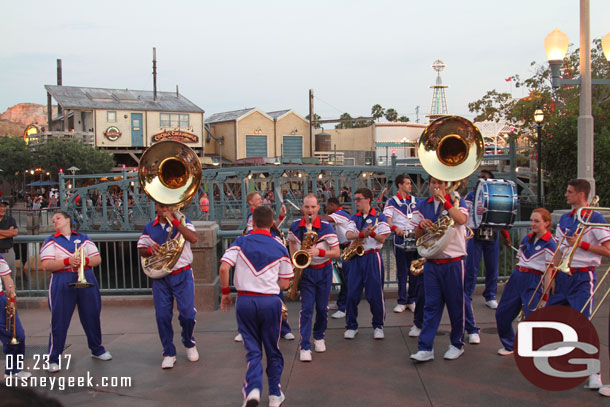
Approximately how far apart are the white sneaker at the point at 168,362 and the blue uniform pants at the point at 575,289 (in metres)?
3.94

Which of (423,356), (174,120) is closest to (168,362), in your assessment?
(423,356)

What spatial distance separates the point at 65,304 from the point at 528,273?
16.2 feet

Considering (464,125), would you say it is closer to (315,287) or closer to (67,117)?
(315,287)

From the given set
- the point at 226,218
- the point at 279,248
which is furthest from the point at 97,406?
the point at 226,218

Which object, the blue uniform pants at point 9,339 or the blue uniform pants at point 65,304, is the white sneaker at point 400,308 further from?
the blue uniform pants at point 9,339

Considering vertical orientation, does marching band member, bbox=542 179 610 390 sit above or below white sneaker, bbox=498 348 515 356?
above

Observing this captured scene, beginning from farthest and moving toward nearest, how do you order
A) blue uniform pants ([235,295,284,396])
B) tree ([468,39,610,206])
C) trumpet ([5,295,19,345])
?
tree ([468,39,610,206]) → trumpet ([5,295,19,345]) → blue uniform pants ([235,295,284,396])

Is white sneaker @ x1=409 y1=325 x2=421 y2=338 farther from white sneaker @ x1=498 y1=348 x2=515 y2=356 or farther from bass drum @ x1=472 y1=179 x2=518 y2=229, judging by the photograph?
bass drum @ x1=472 y1=179 x2=518 y2=229

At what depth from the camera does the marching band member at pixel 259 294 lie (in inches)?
190

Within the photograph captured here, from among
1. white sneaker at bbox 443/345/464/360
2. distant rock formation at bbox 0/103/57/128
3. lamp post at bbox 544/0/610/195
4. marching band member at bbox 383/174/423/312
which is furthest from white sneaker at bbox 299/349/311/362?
distant rock formation at bbox 0/103/57/128

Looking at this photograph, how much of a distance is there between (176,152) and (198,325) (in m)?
2.60

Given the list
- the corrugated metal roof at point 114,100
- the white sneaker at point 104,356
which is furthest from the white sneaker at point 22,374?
the corrugated metal roof at point 114,100

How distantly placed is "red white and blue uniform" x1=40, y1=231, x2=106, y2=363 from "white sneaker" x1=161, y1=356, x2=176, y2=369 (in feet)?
2.99

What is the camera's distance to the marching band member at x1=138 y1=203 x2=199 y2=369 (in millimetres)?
6125
